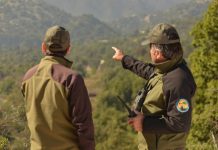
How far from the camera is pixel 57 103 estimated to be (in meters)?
3.65

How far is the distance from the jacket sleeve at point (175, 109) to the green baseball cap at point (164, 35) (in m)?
0.36

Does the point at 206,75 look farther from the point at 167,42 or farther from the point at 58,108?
the point at 58,108

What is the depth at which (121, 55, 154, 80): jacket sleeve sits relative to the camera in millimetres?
4295

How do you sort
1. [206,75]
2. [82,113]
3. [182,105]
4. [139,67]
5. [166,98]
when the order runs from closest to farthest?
[182,105] → [166,98] → [82,113] → [139,67] → [206,75]

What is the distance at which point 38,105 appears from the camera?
3.73 m

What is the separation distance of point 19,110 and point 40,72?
11204 mm

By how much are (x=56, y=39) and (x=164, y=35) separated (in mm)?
1014

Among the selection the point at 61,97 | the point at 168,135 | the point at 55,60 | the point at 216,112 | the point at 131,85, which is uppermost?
the point at 55,60

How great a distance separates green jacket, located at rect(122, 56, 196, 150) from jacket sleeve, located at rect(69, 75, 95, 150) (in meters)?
0.52

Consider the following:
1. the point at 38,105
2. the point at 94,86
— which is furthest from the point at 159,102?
the point at 94,86

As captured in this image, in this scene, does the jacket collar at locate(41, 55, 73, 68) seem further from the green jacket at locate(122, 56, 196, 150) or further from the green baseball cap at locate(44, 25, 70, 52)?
the green jacket at locate(122, 56, 196, 150)

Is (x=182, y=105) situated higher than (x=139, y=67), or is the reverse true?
(x=139, y=67)

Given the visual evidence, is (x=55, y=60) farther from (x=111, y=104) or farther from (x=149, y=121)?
(x=111, y=104)

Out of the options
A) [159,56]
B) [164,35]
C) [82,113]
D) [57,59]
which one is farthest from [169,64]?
[57,59]
